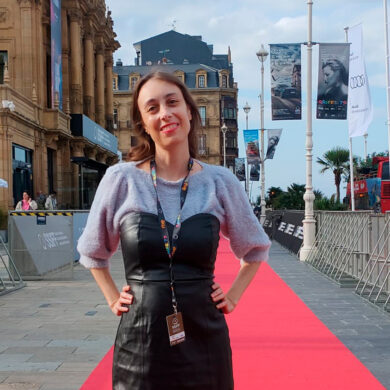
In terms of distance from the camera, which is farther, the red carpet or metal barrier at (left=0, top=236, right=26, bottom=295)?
metal barrier at (left=0, top=236, right=26, bottom=295)

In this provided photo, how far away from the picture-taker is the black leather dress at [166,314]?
7.99ft

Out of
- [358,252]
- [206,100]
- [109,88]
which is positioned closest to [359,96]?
[358,252]

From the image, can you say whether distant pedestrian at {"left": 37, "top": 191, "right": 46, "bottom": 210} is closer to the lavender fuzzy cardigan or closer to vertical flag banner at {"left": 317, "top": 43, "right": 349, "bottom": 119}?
vertical flag banner at {"left": 317, "top": 43, "right": 349, "bottom": 119}

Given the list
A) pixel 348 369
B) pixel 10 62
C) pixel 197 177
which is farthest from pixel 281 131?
pixel 197 177

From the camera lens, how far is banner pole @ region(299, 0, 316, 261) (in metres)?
18.9

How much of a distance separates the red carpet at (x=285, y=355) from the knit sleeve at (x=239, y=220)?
3.06m

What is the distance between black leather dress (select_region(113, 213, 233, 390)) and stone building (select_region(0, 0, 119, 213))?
25417 mm

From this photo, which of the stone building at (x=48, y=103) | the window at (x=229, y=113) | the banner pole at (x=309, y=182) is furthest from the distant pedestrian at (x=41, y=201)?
the window at (x=229, y=113)

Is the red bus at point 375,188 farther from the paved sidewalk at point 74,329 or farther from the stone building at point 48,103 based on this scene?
the paved sidewalk at point 74,329

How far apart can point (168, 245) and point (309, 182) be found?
18068mm

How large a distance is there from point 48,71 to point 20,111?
8.44m

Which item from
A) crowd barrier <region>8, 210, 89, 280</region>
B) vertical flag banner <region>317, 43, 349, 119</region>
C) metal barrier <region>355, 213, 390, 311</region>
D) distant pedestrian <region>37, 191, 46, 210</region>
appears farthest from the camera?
distant pedestrian <region>37, 191, 46, 210</region>

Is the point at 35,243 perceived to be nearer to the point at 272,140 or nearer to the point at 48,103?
the point at 48,103

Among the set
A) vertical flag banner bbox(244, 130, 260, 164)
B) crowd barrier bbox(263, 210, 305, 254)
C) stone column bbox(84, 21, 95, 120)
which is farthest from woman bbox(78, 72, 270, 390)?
stone column bbox(84, 21, 95, 120)
